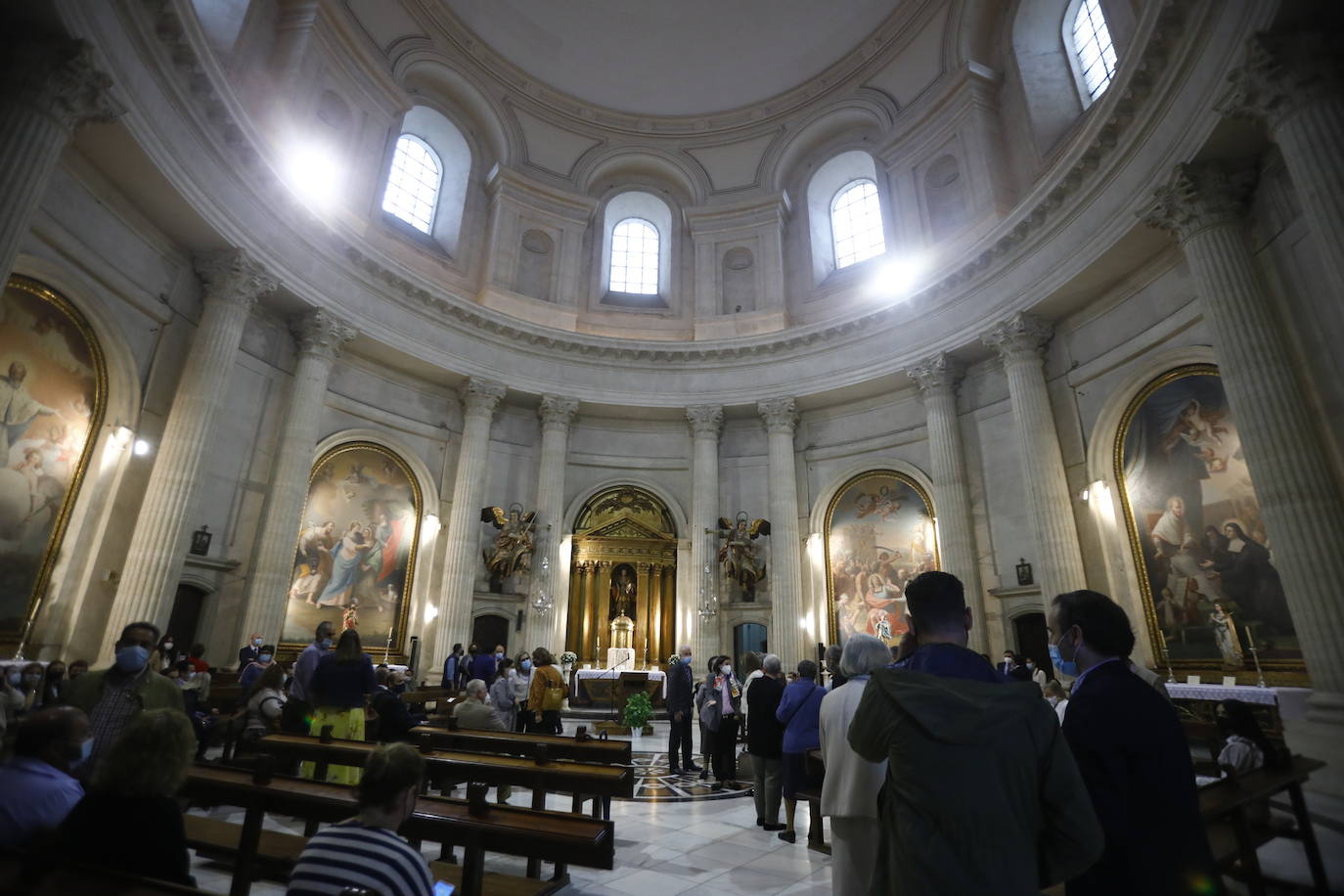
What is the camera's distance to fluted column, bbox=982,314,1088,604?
12.2 m

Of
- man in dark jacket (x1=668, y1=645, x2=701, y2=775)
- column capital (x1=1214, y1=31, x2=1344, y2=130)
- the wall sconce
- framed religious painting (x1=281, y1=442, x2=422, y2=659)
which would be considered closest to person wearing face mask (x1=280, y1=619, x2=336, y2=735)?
man in dark jacket (x1=668, y1=645, x2=701, y2=775)

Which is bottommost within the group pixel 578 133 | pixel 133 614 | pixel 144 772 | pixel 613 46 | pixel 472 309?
pixel 144 772

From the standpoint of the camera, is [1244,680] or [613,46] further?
[613,46]

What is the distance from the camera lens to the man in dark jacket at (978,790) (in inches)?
67.7

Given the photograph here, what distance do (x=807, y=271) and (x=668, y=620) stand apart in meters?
10.6

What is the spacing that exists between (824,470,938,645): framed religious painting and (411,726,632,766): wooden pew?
11428 millimetres

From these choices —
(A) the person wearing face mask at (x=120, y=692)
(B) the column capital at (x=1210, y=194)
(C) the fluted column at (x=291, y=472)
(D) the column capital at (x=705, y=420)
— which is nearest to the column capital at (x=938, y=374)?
(D) the column capital at (x=705, y=420)

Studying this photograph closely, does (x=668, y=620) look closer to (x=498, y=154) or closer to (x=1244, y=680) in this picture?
(x=1244, y=680)

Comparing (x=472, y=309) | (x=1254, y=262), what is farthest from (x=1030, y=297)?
(x=472, y=309)

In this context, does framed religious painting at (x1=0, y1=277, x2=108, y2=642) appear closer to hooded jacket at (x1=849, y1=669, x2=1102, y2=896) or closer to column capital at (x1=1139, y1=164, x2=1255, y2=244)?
hooded jacket at (x1=849, y1=669, x2=1102, y2=896)

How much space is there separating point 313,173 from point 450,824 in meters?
15.4

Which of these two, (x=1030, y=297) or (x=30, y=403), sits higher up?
(x=1030, y=297)

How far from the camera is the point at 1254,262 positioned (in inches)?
365

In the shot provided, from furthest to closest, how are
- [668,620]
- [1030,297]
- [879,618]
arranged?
1. [668,620]
2. [879,618]
3. [1030,297]
